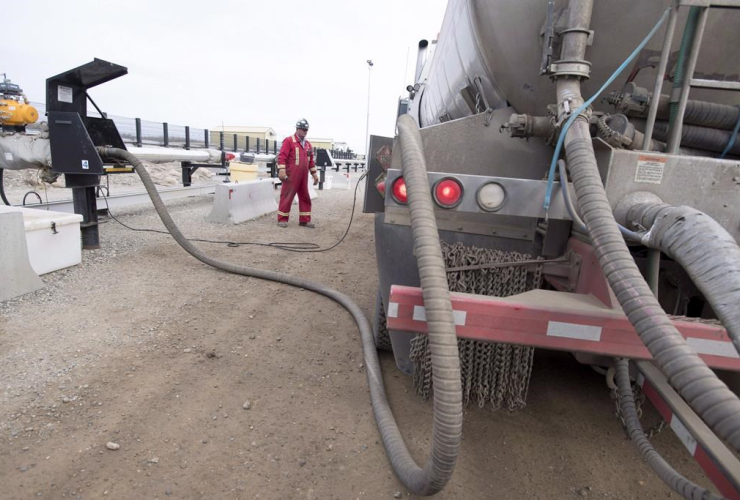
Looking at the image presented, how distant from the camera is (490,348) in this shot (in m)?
2.31

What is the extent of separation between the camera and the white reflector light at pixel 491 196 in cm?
191

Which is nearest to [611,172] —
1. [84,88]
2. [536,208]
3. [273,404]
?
[536,208]

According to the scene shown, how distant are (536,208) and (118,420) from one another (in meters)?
2.25

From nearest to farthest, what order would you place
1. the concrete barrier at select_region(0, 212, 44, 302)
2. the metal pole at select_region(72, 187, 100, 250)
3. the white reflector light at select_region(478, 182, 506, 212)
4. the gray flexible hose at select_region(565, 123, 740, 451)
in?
the gray flexible hose at select_region(565, 123, 740, 451) → the white reflector light at select_region(478, 182, 506, 212) → the concrete barrier at select_region(0, 212, 44, 302) → the metal pole at select_region(72, 187, 100, 250)

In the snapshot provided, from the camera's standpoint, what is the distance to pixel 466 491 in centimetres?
197

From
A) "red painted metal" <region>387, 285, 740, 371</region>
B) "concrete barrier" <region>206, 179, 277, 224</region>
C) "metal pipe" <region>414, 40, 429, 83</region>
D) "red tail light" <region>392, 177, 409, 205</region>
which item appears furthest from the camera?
"concrete barrier" <region>206, 179, 277, 224</region>

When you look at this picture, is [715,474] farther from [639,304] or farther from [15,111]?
[15,111]

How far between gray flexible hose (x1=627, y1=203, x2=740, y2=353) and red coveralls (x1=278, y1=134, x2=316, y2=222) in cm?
679

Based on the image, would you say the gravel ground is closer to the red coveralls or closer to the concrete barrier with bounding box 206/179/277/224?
the concrete barrier with bounding box 206/179/277/224

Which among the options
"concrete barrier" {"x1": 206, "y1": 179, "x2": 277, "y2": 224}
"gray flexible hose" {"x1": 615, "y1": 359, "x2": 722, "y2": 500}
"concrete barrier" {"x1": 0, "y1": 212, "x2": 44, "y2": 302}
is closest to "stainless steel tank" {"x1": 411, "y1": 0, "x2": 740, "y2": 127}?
"gray flexible hose" {"x1": 615, "y1": 359, "x2": 722, "y2": 500}

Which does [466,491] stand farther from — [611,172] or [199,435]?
[611,172]

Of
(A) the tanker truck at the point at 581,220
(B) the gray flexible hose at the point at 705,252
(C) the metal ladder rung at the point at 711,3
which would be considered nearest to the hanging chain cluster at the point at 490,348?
(A) the tanker truck at the point at 581,220

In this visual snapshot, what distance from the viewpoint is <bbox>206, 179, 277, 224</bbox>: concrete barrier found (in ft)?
25.7

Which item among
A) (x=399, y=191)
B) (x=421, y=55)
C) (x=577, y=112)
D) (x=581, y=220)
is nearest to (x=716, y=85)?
(x=577, y=112)
